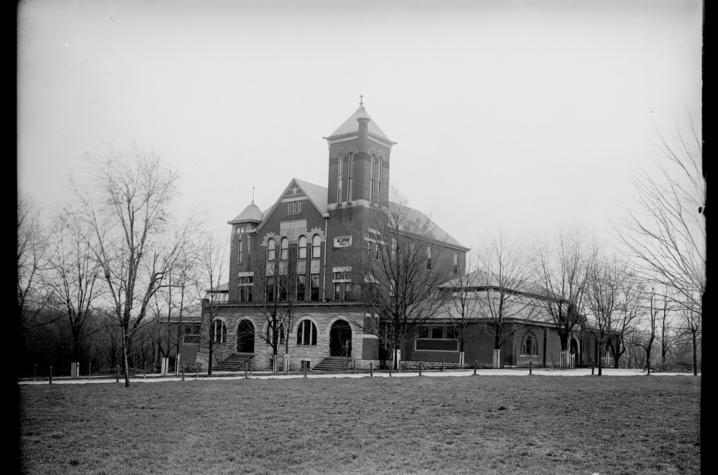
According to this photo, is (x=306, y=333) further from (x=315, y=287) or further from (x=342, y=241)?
(x=342, y=241)

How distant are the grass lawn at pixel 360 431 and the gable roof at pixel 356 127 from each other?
95.9 feet

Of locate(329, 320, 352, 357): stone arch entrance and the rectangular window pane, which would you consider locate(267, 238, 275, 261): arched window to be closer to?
the rectangular window pane

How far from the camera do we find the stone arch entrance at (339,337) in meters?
44.6

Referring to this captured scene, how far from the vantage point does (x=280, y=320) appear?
4369 cm

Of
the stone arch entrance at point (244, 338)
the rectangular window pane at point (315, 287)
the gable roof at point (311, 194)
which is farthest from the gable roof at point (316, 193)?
the stone arch entrance at point (244, 338)

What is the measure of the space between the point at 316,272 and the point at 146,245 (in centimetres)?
2291

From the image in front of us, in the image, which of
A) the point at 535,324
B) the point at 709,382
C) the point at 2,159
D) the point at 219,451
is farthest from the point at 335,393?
the point at 535,324

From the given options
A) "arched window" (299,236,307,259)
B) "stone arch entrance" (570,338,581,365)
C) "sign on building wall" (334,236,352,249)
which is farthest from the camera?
"stone arch entrance" (570,338,581,365)

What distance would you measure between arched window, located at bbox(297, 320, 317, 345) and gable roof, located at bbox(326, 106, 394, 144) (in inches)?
555

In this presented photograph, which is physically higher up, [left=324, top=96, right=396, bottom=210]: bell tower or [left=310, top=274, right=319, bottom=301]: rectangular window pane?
[left=324, top=96, right=396, bottom=210]: bell tower

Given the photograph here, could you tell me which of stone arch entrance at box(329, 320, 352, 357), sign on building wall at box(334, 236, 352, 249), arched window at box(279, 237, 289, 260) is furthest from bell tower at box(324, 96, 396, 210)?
stone arch entrance at box(329, 320, 352, 357)

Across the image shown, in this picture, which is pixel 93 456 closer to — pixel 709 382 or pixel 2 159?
pixel 2 159

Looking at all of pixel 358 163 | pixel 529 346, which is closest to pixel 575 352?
pixel 529 346

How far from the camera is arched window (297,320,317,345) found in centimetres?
4550
